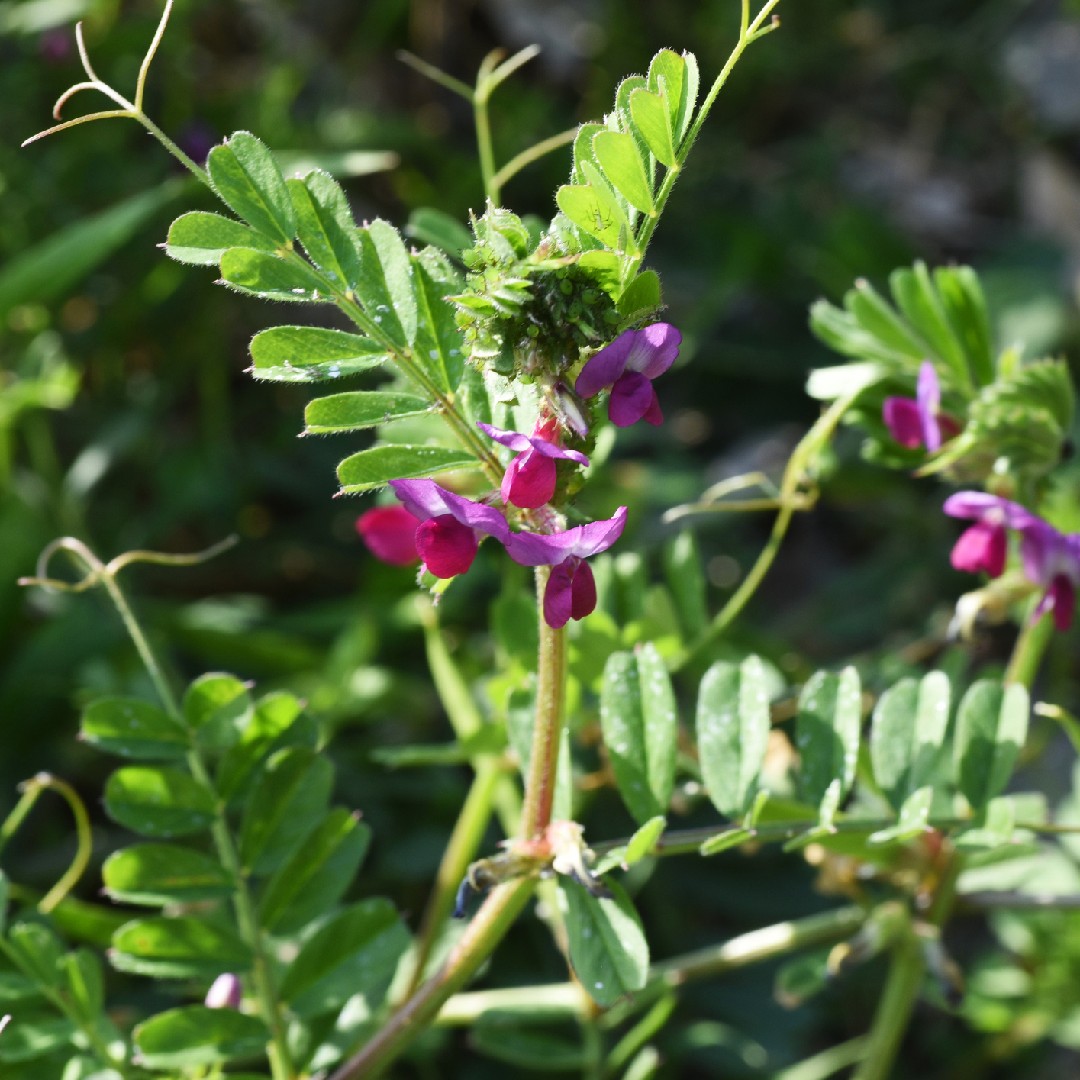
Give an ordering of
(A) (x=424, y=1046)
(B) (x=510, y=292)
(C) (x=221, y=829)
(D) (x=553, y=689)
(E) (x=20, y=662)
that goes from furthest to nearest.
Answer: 1. (E) (x=20, y=662)
2. (A) (x=424, y=1046)
3. (C) (x=221, y=829)
4. (D) (x=553, y=689)
5. (B) (x=510, y=292)

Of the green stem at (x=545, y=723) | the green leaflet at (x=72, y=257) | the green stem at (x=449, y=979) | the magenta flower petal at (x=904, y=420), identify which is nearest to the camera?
the green stem at (x=545, y=723)

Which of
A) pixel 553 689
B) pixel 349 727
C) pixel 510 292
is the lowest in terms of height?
pixel 349 727

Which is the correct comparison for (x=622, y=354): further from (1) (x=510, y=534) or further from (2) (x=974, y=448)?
(2) (x=974, y=448)

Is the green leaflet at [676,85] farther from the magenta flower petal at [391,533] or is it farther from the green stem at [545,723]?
the magenta flower petal at [391,533]

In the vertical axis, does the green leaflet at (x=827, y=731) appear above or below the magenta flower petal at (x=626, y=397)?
below

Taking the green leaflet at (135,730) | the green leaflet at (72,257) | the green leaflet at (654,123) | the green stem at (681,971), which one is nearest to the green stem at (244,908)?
the green leaflet at (135,730)

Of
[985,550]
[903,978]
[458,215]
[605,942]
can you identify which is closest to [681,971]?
[903,978]

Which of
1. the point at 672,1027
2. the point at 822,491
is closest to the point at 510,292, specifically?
the point at 672,1027
